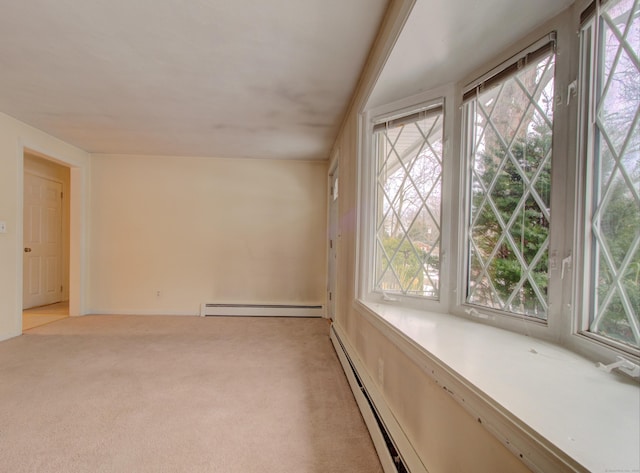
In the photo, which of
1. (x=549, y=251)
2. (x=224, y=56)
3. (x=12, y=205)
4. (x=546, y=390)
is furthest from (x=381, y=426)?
(x=12, y=205)

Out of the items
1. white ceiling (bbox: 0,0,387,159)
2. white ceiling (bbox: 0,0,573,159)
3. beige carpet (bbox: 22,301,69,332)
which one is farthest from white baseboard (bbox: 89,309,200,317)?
white ceiling (bbox: 0,0,573,159)

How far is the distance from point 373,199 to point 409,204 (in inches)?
12.7

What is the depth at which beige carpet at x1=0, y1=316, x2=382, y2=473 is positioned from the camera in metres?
1.41

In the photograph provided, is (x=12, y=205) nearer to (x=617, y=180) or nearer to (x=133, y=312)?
(x=133, y=312)

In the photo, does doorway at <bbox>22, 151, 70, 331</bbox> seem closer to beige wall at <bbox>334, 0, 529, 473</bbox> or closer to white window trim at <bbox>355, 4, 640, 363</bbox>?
beige wall at <bbox>334, 0, 529, 473</bbox>

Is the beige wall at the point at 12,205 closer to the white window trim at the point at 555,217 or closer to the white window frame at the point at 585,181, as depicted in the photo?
the white window trim at the point at 555,217

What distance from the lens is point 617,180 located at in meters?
0.84

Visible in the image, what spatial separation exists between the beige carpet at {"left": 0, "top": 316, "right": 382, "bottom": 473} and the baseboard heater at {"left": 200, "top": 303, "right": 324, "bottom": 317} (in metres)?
1.04

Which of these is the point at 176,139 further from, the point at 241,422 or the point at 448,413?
the point at 448,413

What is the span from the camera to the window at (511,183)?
111 cm

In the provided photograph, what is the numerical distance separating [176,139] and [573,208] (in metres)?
3.76

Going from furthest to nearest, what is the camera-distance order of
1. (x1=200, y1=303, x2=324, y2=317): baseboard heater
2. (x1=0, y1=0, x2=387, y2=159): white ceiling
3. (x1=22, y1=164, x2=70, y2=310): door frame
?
(x1=22, y1=164, x2=70, y2=310): door frame, (x1=200, y1=303, x2=324, y2=317): baseboard heater, (x1=0, y1=0, x2=387, y2=159): white ceiling

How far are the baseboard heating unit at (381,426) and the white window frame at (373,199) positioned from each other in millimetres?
483

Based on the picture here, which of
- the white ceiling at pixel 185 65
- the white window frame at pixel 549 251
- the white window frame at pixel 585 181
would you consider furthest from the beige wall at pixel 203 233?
the white window frame at pixel 585 181
